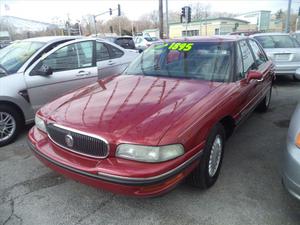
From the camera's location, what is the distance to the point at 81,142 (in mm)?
2156

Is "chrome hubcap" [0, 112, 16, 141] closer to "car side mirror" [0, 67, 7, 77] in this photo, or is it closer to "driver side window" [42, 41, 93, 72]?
"car side mirror" [0, 67, 7, 77]

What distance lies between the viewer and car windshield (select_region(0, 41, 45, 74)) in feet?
13.2

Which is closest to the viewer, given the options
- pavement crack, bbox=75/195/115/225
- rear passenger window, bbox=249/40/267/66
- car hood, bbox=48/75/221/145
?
car hood, bbox=48/75/221/145

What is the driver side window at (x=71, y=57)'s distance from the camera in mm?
4277

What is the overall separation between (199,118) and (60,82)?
9.42ft

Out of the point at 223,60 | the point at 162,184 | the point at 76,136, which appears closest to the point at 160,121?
the point at 162,184

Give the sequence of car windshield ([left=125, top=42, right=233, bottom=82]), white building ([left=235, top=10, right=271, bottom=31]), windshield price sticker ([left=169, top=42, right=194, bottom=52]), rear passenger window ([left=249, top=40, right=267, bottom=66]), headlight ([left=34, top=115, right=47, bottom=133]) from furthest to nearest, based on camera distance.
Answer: white building ([left=235, top=10, right=271, bottom=31]) → rear passenger window ([left=249, top=40, right=267, bottom=66]) → windshield price sticker ([left=169, top=42, right=194, bottom=52]) → car windshield ([left=125, top=42, right=233, bottom=82]) → headlight ([left=34, top=115, right=47, bottom=133])

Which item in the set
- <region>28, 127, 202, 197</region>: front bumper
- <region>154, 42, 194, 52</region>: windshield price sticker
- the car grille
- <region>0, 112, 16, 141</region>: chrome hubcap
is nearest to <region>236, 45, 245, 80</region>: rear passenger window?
<region>154, 42, 194, 52</region>: windshield price sticker

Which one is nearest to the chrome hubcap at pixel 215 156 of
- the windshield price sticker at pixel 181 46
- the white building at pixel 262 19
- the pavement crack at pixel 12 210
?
the windshield price sticker at pixel 181 46

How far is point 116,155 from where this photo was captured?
6.63 ft

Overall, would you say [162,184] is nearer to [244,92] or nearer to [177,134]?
[177,134]

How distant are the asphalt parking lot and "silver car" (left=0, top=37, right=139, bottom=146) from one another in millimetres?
800

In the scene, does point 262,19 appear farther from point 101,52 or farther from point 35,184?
point 35,184

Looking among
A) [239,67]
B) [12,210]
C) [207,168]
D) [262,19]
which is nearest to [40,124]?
[12,210]
